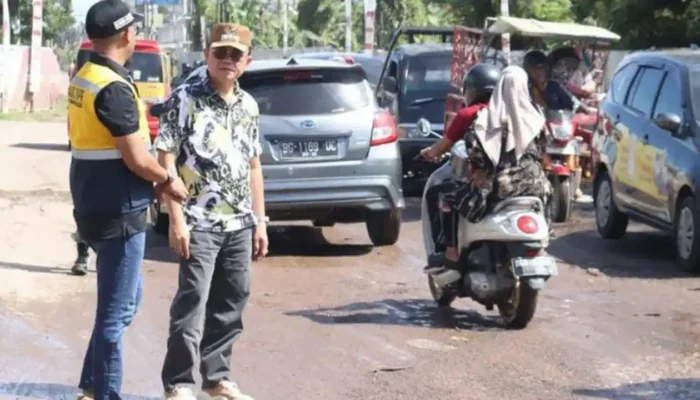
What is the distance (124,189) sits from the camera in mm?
5914

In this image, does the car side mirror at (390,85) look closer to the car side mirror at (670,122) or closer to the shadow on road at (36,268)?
the car side mirror at (670,122)

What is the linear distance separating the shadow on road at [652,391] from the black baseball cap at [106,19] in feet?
9.99

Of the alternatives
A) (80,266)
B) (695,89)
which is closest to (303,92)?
(80,266)

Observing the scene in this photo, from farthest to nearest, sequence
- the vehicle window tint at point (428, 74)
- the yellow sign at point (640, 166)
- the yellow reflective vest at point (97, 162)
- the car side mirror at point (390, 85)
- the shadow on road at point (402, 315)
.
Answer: the vehicle window tint at point (428, 74) < the car side mirror at point (390, 85) < the yellow sign at point (640, 166) < the shadow on road at point (402, 315) < the yellow reflective vest at point (97, 162)

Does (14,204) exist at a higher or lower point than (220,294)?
lower

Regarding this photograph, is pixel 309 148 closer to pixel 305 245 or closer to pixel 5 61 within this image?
pixel 305 245

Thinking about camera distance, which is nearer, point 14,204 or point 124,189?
point 124,189

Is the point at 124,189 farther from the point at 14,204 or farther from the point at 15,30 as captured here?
the point at 15,30

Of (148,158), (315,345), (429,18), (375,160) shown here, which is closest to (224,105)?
(148,158)

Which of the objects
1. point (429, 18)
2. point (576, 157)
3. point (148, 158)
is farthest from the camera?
point (429, 18)

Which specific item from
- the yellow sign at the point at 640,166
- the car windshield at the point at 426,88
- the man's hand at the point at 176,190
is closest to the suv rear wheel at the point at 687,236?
the yellow sign at the point at 640,166

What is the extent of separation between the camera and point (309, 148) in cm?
1173

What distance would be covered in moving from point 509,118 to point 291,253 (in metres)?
4.29

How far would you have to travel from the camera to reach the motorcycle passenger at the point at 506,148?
8.53 m
